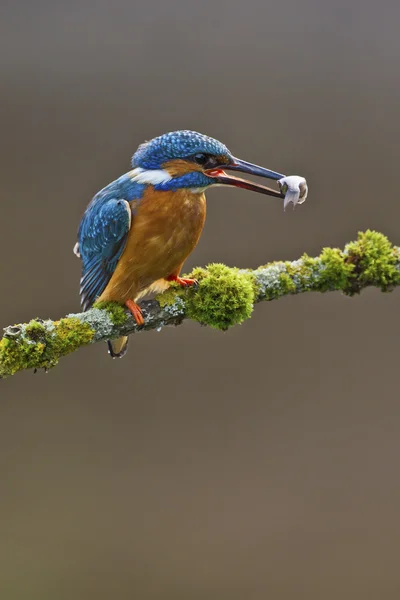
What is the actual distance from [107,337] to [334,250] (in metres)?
0.58

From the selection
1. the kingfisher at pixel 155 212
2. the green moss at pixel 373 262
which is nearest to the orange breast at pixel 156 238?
the kingfisher at pixel 155 212

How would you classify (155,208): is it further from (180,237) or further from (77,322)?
(77,322)

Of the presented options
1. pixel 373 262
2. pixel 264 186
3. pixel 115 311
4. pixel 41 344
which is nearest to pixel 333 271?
pixel 373 262

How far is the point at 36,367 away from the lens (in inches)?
55.3

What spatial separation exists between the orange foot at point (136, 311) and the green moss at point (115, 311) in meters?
0.02

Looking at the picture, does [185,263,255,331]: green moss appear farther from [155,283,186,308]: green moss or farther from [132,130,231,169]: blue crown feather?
[132,130,231,169]: blue crown feather

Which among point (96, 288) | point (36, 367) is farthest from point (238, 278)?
point (36, 367)

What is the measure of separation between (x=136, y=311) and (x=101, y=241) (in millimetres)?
222

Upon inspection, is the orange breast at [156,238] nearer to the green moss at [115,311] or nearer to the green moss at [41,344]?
the green moss at [115,311]

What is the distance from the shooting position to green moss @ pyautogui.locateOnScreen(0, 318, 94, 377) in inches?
54.1

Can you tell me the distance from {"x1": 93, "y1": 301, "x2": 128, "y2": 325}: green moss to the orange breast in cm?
3

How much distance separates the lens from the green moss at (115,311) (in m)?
1.60

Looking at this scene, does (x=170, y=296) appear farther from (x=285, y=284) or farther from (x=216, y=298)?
(x=285, y=284)

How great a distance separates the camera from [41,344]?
4.60 ft
